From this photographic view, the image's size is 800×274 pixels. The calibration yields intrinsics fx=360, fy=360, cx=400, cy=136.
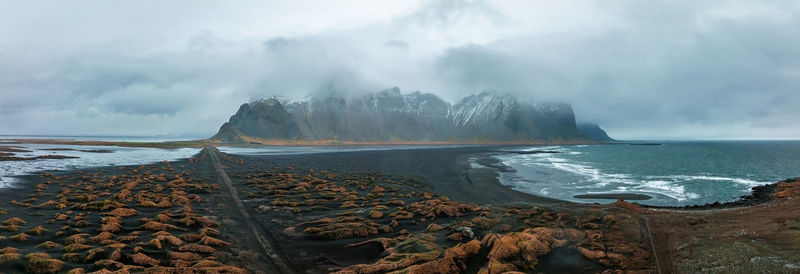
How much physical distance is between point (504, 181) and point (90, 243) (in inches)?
1756

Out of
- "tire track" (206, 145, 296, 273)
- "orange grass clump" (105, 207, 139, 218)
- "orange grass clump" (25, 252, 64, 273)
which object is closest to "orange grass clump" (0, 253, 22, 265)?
"orange grass clump" (25, 252, 64, 273)

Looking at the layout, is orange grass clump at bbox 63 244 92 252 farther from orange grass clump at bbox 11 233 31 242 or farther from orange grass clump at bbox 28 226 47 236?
orange grass clump at bbox 28 226 47 236

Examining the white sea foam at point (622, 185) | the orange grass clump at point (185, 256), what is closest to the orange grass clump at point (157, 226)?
the orange grass clump at point (185, 256)

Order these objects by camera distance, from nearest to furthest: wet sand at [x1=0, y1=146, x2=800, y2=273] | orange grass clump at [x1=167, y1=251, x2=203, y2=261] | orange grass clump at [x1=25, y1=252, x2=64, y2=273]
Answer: orange grass clump at [x1=25, y1=252, x2=64, y2=273] < wet sand at [x1=0, y1=146, x2=800, y2=273] < orange grass clump at [x1=167, y1=251, x2=203, y2=261]

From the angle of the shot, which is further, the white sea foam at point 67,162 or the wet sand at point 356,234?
the white sea foam at point 67,162

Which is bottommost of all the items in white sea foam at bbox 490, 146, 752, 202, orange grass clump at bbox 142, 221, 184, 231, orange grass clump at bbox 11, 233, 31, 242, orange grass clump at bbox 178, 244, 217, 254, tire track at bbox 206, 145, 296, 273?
white sea foam at bbox 490, 146, 752, 202

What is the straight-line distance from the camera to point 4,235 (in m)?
18.6

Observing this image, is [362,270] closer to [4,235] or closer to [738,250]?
[738,250]

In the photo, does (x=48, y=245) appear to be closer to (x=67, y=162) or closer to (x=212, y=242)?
(x=212, y=242)

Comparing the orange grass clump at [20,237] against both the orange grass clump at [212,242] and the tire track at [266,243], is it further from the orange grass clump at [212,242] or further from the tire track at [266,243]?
the tire track at [266,243]

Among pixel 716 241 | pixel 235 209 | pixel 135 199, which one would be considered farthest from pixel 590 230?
pixel 135 199

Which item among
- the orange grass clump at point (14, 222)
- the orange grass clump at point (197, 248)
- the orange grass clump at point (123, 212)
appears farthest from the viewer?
the orange grass clump at point (123, 212)

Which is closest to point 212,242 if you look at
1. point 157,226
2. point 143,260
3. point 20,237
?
point 143,260

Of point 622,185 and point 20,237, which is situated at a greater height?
point 20,237
